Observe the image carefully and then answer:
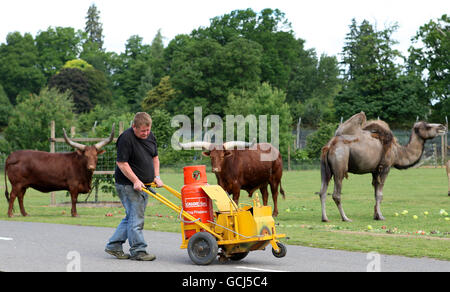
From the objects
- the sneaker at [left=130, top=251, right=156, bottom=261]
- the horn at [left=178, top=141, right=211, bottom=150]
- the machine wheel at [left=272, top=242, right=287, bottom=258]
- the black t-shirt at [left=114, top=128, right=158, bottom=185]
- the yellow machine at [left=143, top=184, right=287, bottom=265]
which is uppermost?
the horn at [left=178, top=141, right=211, bottom=150]

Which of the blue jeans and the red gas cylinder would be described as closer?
the red gas cylinder

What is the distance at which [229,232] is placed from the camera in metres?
10.4

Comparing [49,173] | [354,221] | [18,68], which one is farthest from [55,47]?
[354,221]

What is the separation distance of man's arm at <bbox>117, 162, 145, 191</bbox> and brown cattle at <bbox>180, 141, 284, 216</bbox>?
21.1 ft

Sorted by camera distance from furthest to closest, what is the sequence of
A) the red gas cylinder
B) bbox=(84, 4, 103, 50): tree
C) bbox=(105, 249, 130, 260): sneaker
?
bbox=(84, 4, 103, 50): tree < bbox=(105, 249, 130, 260): sneaker < the red gas cylinder

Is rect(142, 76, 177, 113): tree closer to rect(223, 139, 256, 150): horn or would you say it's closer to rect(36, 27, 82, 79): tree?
rect(36, 27, 82, 79): tree

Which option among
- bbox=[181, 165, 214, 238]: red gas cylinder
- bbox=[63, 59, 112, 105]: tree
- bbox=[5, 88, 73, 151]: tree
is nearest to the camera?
bbox=[181, 165, 214, 238]: red gas cylinder

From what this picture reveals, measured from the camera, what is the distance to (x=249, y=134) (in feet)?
186

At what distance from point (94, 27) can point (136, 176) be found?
478ft

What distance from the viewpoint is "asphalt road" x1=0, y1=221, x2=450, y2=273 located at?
10016mm

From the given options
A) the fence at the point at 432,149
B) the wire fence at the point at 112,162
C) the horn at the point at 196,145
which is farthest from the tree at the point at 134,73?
the horn at the point at 196,145

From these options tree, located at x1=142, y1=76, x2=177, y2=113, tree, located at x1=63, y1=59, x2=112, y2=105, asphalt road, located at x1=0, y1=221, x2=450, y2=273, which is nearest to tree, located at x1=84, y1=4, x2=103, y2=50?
tree, located at x1=63, y1=59, x2=112, y2=105

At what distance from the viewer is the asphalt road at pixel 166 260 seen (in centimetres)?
1002
